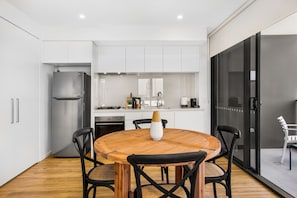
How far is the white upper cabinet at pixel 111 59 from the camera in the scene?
440 centimetres

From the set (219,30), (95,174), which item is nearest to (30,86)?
(95,174)

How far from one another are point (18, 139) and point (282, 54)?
Answer: 17.4ft

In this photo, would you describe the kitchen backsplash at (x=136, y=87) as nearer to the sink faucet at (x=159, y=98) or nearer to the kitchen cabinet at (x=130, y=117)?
the sink faucet at (x=159, y=98)

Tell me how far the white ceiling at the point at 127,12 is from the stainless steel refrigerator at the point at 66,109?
40.5 inches

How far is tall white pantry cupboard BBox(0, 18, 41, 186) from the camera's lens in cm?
288

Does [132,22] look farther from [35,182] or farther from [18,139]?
[35,182]

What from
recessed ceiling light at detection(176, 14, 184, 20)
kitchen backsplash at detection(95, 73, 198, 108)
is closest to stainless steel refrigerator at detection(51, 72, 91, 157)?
kitchen backsplash at detection(95, 73, 198, 108)

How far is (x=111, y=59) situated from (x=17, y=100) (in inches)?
76.8

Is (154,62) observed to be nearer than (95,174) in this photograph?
No

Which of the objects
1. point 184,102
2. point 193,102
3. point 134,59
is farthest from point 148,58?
point 193,102

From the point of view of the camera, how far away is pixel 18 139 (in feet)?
10.5

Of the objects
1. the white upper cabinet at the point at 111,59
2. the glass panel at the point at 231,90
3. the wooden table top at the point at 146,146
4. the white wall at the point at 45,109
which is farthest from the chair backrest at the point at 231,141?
the white wall at the point at 45,109

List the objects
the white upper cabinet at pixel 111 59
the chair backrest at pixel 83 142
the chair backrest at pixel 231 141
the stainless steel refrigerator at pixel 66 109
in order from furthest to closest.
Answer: the white upper cabinet at pixel 111 59 → the stainless steel refrigerator at pixel 66 109 → the chair backrest at pixel 231 141 → the chair backrest at pixel 83 142

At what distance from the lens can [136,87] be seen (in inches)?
189
